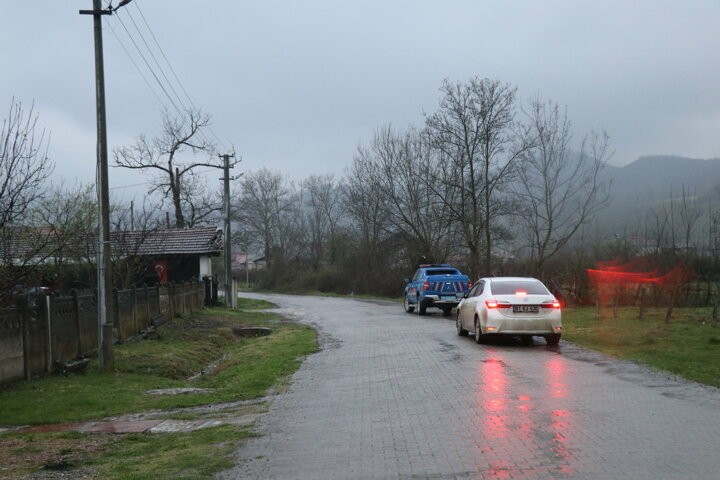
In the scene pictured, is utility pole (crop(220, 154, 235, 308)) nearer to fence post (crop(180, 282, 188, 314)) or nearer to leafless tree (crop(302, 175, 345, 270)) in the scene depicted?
fence post (crop(180, 282, 188, 314))

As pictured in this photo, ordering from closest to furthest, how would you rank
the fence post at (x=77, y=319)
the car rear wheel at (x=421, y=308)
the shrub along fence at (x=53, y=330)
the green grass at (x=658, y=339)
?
the shrub along fence at (x=53, y=330) → the green grass at (x=658, y=339) → the fence post at (x=77, y=319) → the car rear wheel at (x=421, y=308)

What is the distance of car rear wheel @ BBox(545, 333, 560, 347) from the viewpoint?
15671 millimetres

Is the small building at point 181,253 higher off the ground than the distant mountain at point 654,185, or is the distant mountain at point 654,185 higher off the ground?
the distant mountain at point 654,185

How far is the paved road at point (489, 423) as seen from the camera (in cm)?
601

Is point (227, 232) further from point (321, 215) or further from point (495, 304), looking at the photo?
point (321, 215)

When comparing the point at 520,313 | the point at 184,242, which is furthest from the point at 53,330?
the point at 184,242

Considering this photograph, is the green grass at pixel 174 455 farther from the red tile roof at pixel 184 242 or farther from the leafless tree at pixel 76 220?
the red tile roof at pixel 184 242

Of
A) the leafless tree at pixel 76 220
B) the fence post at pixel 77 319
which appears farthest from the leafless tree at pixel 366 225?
the fence post at pixel 77 319

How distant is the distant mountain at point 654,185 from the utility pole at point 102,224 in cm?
2282

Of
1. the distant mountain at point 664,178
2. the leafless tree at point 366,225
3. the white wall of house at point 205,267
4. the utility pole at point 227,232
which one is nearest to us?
the distant mountain at point 664,178

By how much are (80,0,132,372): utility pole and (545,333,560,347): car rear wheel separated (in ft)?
30.6

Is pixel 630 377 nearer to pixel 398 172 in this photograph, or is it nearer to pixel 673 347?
pixel 673 347

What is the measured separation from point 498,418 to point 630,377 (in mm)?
3993

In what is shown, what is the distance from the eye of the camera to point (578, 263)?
29547 millimetres
